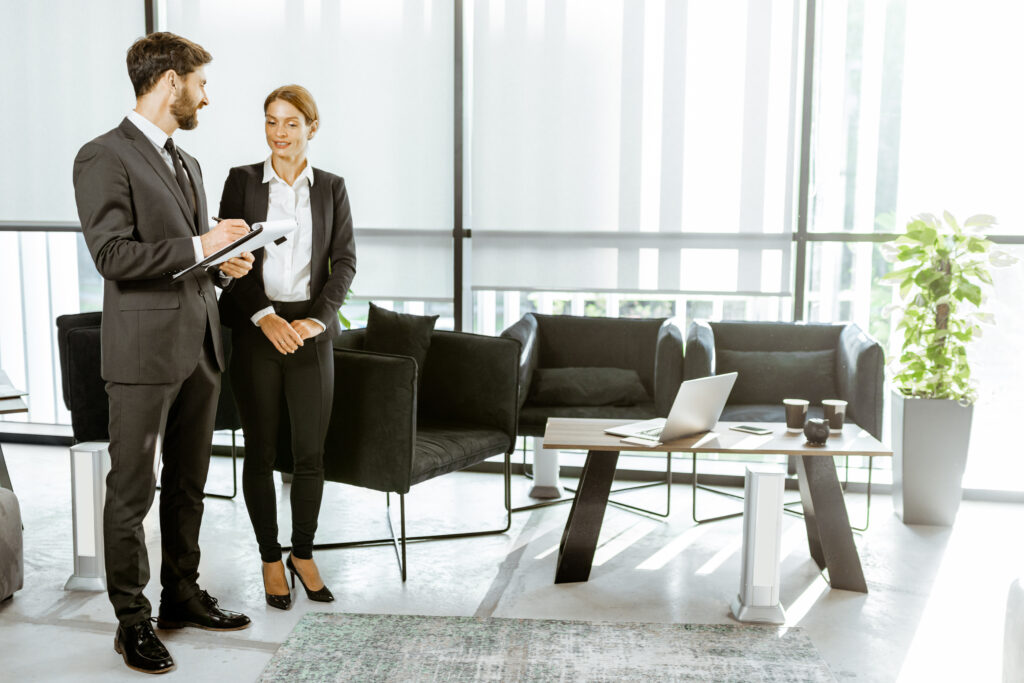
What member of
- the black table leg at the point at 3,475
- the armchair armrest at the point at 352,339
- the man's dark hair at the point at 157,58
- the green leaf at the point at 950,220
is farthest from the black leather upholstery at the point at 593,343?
the black table leg at the point at 3,475

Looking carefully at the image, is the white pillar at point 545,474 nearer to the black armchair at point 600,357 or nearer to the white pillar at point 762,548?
the black armchair at point 600,357


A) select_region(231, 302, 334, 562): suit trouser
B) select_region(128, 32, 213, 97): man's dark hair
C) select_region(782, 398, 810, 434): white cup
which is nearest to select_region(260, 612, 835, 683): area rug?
select_region(231, 302, 334, 562): suit trouser

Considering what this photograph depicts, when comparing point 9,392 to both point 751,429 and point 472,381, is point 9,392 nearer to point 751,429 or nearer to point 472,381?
point 472,381

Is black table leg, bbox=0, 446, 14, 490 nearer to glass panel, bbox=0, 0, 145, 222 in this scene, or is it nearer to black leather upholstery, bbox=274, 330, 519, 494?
black leather upholstery, bbox=274, 330, 519, 494

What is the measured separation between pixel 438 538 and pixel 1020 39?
3604 millimetres

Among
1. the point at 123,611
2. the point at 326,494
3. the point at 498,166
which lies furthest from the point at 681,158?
the point at 123,611

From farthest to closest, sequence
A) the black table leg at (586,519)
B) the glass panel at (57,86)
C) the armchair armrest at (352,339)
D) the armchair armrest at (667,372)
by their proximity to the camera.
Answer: the glass panel at (57,86) → the armchair armrest at (667,372) → the armchair armrest at (352,339) → the black table leg at (586,519)

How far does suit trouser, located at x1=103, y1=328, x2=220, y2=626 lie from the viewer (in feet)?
8.49

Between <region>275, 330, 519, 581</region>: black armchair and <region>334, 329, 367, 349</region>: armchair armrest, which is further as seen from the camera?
<region>334, 329, 367, 349</region>: armchair armrest

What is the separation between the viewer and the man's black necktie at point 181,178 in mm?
2677

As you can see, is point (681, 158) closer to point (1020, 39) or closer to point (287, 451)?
point (1020, 39)

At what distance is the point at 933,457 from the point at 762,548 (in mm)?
1538

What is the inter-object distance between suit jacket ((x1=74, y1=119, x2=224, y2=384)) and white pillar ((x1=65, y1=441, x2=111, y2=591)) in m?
0.69

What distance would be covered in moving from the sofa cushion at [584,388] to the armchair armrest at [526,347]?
0.23 feet
